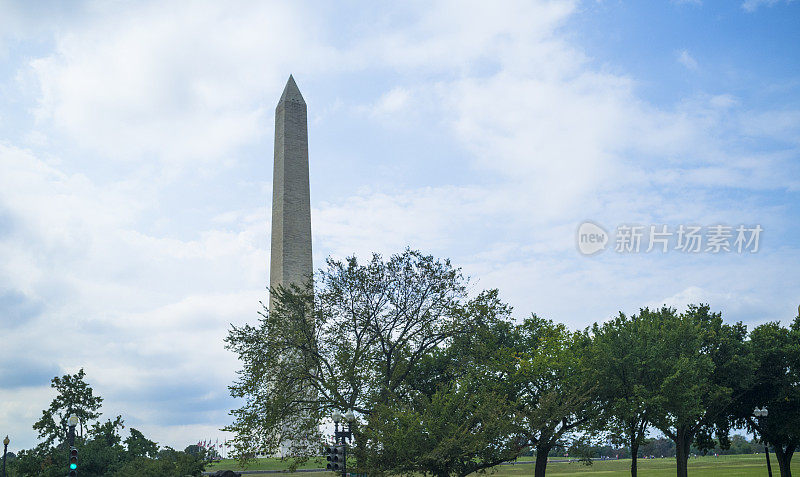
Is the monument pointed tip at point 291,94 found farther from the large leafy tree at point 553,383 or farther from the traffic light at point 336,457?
the traffic light at point 336,457

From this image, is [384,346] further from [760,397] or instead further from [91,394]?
[760,397]

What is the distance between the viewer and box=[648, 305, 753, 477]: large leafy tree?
38.7m

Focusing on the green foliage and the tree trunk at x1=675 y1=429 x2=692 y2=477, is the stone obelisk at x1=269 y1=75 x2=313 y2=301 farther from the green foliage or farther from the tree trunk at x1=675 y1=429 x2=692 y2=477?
the tree trunk at x1=675 y1=429 x2=692 y2=477

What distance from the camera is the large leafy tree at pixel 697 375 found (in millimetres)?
38688

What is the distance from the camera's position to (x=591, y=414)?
40.1m

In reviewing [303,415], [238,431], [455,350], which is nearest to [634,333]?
[455,350]

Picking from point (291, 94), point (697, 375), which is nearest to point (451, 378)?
point (697, 375)

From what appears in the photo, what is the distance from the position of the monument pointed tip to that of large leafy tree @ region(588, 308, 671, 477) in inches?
1271

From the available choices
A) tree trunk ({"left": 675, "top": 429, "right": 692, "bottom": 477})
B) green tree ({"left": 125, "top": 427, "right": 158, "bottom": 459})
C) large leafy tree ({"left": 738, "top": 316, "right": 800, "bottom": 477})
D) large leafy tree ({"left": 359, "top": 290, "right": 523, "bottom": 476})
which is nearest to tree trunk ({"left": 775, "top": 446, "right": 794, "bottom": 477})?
large leafy tree ({"left": 738, "top": 316, "right": 800, "bottom": 477})

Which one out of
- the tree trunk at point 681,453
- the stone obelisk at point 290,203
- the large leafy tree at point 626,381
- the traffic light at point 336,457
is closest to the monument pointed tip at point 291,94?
the stone obelisk at point 290,203

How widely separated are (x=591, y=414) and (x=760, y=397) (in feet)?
55.3

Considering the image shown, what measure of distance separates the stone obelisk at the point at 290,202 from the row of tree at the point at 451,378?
569 inches

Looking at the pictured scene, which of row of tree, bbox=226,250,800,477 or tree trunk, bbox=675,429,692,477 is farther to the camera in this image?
tree trunk, bbox=675,429,692,477

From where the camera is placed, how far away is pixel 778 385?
153 ft
